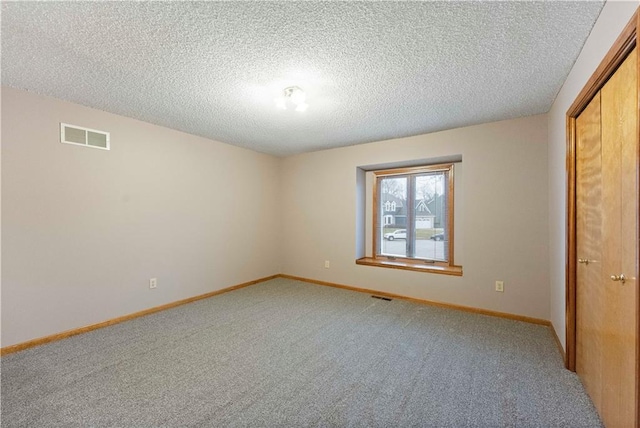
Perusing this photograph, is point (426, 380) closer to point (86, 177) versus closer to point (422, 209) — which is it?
point (422, 209)

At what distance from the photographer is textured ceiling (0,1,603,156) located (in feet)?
4.82

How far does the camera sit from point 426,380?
6.32ft

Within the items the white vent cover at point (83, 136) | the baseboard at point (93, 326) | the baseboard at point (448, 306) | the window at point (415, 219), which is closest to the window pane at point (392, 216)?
the window at point (415, 219)

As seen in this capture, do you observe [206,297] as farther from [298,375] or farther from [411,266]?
[411,266]

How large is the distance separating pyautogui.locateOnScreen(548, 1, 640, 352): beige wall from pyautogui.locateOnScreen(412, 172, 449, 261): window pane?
4.03 feet

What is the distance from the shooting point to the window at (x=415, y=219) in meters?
3.81

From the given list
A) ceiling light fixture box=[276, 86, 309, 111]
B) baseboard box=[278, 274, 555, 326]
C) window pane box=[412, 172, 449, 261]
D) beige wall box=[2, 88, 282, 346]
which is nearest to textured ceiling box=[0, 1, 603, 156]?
ceiling light fixture box=[276, 86, 309, 111]

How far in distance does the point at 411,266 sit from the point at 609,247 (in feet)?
7.95

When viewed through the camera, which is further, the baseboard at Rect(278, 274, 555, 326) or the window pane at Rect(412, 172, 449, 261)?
the window pane at Rect(412, 172, 449, 261)

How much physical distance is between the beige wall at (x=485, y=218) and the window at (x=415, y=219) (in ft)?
0.53

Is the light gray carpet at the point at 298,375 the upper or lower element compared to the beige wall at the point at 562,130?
lower

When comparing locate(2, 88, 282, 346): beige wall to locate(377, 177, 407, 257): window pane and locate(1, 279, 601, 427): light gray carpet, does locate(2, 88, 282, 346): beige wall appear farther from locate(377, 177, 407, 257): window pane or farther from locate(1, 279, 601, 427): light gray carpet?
locate(377, 177, 407, 257): window pane

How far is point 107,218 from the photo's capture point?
9.69 ft

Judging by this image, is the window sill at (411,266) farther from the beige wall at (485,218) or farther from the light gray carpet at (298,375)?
the light gray carpet at (298,375)
